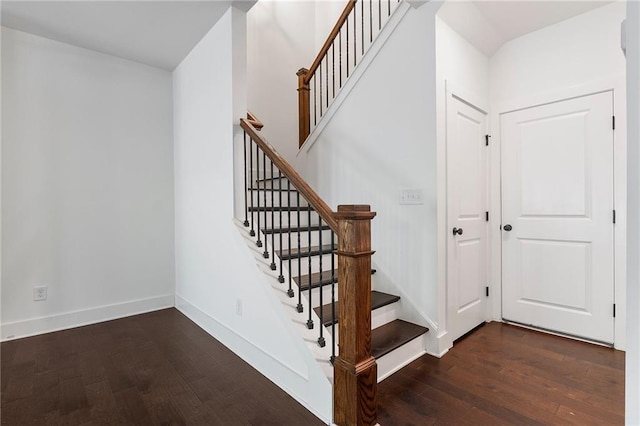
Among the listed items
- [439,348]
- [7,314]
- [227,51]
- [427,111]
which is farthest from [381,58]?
[7,314]

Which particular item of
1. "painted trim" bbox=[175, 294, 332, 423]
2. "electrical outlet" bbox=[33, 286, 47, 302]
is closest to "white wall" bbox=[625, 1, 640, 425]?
"painted trim" bbox=[175, 294, 332, 423]

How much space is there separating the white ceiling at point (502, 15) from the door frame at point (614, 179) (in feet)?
1.90

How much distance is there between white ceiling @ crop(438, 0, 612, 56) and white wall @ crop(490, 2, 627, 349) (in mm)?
96

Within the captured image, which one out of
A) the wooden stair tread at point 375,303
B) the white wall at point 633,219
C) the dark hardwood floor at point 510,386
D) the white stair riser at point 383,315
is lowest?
the dark hardwood floor at point 510,386

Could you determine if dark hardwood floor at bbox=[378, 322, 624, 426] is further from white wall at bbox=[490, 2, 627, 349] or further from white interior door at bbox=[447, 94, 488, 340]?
white wall at bbox=[490, 2, 627, 349]

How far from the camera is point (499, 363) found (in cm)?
221

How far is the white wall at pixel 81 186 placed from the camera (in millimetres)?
2736

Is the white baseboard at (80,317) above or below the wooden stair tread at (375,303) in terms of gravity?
below

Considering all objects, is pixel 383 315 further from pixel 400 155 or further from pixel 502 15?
pixel 502 15

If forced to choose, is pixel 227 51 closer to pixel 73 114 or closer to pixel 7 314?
pixel 73 114

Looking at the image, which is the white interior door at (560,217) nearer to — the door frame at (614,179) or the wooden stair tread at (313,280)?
the door frame at (614,179)

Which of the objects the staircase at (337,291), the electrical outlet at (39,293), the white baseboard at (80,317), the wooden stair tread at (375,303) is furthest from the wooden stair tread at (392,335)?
the electrical outlet at (39,293)

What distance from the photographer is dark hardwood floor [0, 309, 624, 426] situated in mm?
1674

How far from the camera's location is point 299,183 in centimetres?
182
